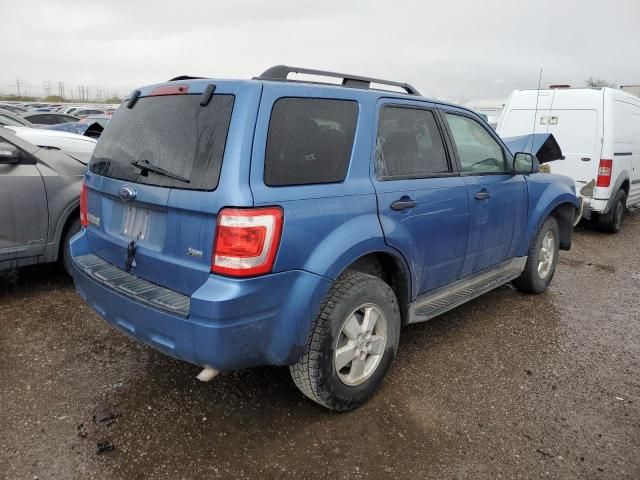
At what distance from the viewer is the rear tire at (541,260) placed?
455cm

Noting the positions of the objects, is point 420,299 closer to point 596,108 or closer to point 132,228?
point 132,228

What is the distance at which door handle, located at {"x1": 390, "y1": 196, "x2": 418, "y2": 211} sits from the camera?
9.36 ft

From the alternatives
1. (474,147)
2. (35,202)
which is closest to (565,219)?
(474,147)

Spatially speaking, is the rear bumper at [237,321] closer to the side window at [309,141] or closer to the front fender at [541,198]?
the side window at [309,141]

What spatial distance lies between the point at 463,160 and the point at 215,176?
79.7 inches

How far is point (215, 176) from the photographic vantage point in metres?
2.26

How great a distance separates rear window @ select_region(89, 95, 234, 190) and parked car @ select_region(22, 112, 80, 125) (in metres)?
13.4

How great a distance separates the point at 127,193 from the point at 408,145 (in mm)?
1704

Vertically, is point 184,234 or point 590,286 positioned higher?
point 184,234

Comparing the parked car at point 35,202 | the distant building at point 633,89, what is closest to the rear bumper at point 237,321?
the parked car at point 35,202

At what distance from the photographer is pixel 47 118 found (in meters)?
15.0

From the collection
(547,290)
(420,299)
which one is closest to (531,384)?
(420,299)

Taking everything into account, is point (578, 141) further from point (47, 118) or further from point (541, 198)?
point (47, 118)

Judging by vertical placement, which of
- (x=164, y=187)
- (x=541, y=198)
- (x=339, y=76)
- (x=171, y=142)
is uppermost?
(x=339, y=76)
